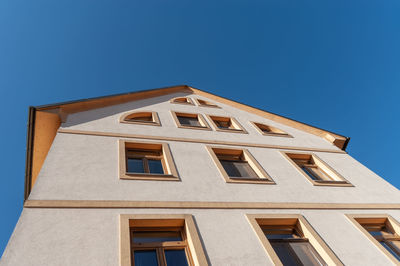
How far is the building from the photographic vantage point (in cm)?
475

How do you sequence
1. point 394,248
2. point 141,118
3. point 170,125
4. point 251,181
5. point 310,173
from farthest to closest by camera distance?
1. point 141,118
2. point 170,125
3. point 310,173
4. point 251,181
5. point 394,248

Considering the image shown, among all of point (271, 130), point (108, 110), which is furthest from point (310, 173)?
point (108, 110)

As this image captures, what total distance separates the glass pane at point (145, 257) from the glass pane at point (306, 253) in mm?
2884

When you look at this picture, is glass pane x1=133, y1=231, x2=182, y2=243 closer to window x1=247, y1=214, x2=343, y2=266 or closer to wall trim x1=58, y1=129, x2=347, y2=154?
window x1=247, y1=214, x2=343, y2=266

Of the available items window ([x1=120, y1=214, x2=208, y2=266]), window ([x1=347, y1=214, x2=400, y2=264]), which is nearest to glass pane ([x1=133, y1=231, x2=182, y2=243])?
window ([x1=120, y1=214, x2=208, y2=266])

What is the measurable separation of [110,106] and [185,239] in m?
7.45

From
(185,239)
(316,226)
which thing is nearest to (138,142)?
(185,239)

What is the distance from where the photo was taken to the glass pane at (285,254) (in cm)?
542

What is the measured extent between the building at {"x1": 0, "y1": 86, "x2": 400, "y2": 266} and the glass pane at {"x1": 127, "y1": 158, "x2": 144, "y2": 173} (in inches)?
2.1

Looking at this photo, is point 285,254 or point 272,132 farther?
point 272,132

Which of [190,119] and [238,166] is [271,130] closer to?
[190,119]

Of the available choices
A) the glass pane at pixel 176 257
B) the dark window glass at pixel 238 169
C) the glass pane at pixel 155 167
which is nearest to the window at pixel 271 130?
the dark window glass at pixel 238 169

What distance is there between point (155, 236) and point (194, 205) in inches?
42.3

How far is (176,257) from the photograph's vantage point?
4.91 metres
